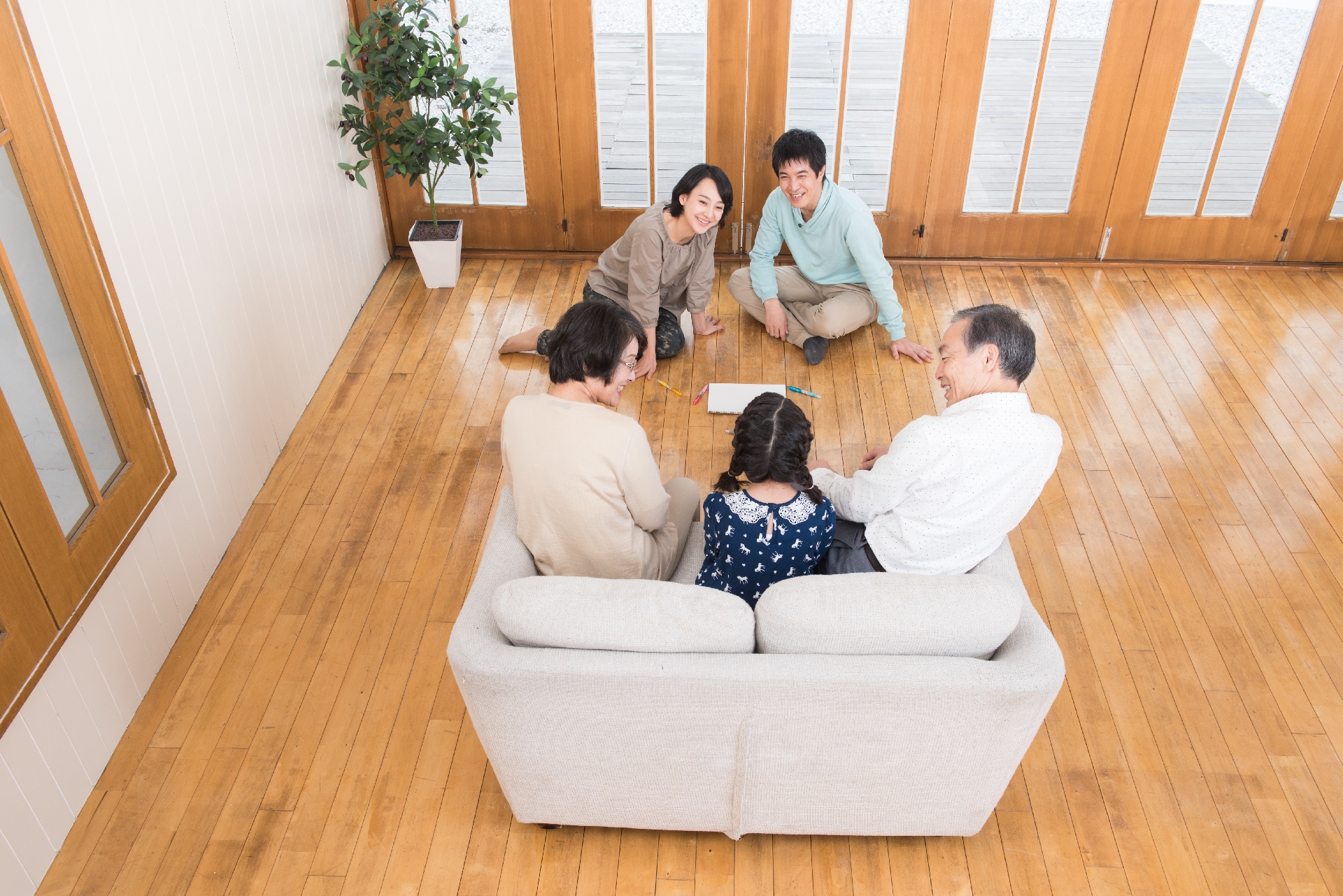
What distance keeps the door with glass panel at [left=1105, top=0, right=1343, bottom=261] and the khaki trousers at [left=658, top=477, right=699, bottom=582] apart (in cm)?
295

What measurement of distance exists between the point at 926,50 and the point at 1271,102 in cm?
150

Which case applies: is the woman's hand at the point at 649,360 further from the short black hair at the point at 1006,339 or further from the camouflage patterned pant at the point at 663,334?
the short black hair at the point at 1006,339

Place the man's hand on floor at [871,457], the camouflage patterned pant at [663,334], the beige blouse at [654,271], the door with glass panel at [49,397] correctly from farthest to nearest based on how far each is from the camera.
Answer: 1. the camouflage patterned pant at [663,334]
2. the beige blouse at [654,271]
3. the man's hand on floor at [871,457]
4. the door with glass panel at [49,397]

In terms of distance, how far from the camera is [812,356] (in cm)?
389

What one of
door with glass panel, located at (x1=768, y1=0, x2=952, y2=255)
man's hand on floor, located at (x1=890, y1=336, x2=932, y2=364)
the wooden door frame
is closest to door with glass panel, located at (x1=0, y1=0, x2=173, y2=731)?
man's hand on floor, located at (x1=890, y1=336, x2=932, y2=364)

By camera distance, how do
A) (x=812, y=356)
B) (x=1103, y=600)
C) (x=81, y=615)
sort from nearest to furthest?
(x=81, y=615), (x=1103, y=600), (x=812, y=356)

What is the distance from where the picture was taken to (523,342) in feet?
12.9

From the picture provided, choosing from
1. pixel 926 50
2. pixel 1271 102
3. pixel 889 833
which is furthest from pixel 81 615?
pixel 1271 102

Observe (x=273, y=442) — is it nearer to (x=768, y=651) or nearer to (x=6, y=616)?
(x=6, y=616)

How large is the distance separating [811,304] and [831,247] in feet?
0.95

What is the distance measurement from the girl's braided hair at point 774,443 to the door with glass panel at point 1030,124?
272 cm

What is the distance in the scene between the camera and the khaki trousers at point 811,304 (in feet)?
12.9

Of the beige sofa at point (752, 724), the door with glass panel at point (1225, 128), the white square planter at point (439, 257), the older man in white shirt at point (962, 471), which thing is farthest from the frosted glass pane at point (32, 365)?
the door with glass panel at point (1225, 128)

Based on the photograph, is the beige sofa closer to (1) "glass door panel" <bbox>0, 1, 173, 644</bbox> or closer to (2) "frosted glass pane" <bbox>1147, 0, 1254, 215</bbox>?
(1) "glass door panel" <bbox>0, 1, 173, 644</bbox>
